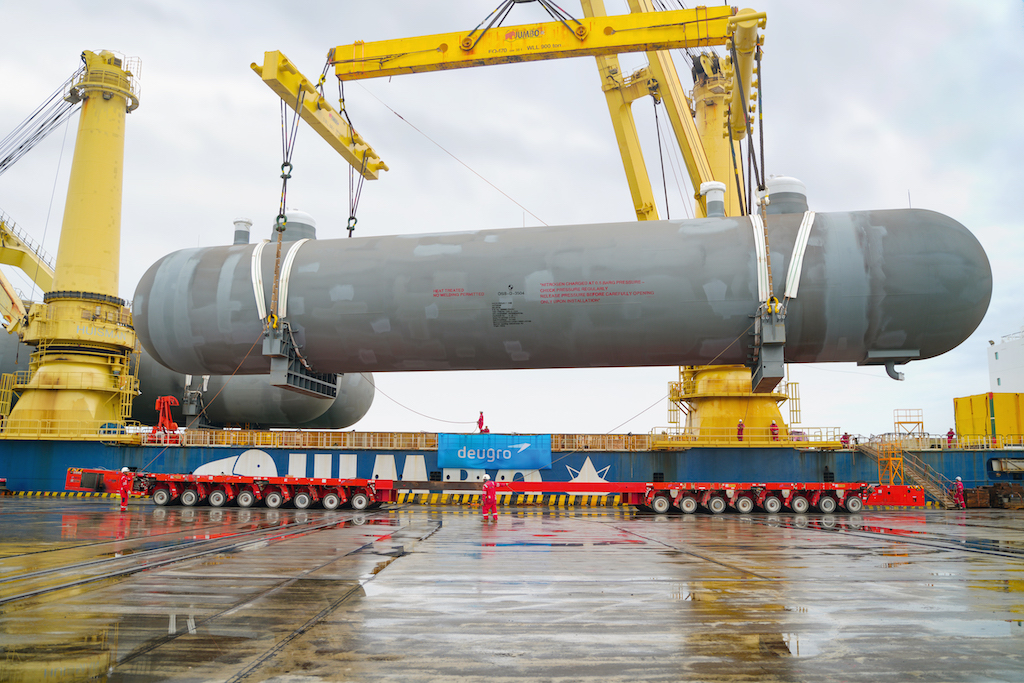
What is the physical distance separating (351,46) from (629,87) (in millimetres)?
14893

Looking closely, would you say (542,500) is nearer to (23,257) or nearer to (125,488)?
(125,488)

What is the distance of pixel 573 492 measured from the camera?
23.6 metres

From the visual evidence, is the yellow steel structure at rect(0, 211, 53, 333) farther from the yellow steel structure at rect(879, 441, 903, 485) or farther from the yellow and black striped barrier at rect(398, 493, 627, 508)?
the yellow steel structure at rect(879, 441, 903, 485)

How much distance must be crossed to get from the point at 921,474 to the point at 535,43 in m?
24.0

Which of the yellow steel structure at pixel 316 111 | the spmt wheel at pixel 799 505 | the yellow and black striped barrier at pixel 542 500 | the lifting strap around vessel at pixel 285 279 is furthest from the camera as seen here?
the yellow and black striped barrier at pixel 542 500

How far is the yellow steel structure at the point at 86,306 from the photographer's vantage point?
30.8m

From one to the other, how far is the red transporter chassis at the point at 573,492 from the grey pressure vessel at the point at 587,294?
10801 millimetres

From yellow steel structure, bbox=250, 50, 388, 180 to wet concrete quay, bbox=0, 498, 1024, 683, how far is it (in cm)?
1116

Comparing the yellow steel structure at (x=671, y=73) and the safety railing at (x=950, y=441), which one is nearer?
the yellow steel structure at (x=671, y=73)

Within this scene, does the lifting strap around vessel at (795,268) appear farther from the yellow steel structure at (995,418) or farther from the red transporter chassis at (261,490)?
the yellow steel structure at (995,418)

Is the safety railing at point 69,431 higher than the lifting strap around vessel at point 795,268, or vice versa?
the lifting strap around vessel at point 795,268

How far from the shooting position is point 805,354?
40.8ft

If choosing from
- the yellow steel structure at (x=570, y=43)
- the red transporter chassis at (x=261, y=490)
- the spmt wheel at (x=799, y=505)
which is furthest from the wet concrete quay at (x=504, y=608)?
the yellow steel structure at (x=570, y=43)

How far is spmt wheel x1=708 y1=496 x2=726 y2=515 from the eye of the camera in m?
23.0
